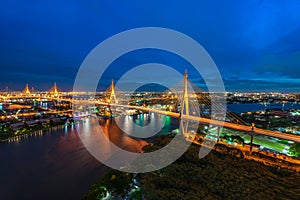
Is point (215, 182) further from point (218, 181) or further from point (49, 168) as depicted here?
point (49, 168)

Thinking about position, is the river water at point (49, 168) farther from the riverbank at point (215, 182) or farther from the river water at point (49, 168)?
the riverbank at point (215, 182)

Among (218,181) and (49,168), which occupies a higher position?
(218,181)

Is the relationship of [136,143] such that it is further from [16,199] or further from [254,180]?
[254,180]

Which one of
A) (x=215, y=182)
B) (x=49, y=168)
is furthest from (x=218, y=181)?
(x=49, y=168)

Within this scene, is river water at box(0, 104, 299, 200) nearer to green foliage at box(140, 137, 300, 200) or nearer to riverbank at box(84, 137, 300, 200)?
riverbank at box(84, 137, 300, 200)

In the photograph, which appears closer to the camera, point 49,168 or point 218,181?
point 218,181

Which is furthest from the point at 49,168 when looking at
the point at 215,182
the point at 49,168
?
the point at 215,182

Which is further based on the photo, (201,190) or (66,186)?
(66,186)

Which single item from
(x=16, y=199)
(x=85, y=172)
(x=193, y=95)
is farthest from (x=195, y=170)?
(x=193, y=95)
